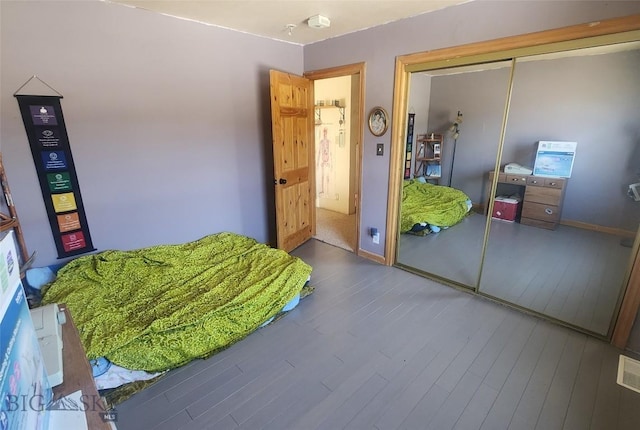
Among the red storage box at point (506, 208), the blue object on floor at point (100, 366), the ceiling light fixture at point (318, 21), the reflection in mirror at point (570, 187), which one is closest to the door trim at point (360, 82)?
the ceiling light fixture at point (318, 21)

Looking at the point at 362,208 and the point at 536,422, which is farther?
the point at 362,208

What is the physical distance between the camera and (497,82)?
3.79 meters

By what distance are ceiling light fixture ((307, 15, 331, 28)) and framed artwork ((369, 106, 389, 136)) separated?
0.88 metres

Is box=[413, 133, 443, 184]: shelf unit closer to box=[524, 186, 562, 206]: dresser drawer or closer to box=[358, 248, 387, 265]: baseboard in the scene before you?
box=[524, 186, 562, 206]: dresser drawer

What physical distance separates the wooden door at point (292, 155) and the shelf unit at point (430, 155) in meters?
1.46

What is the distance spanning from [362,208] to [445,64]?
1.57 metres

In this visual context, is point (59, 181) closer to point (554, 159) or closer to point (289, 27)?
point (289, 27)

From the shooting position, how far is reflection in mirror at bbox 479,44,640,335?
2.73 meters

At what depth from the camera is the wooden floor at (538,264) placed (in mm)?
2533

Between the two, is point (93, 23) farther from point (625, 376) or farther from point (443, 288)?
point (625, 376)

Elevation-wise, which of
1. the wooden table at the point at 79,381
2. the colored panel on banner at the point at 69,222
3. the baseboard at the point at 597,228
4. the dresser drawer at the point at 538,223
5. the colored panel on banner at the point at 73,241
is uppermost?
the colored panel on banner at the point at 69,222

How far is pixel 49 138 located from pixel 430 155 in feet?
13.2

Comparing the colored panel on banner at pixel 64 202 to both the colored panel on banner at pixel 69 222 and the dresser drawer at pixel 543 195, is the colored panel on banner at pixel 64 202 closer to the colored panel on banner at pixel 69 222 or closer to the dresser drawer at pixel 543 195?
the colored panel on banner at pixel 69 222

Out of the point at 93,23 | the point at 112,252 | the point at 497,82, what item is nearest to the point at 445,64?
the point at 497,82
